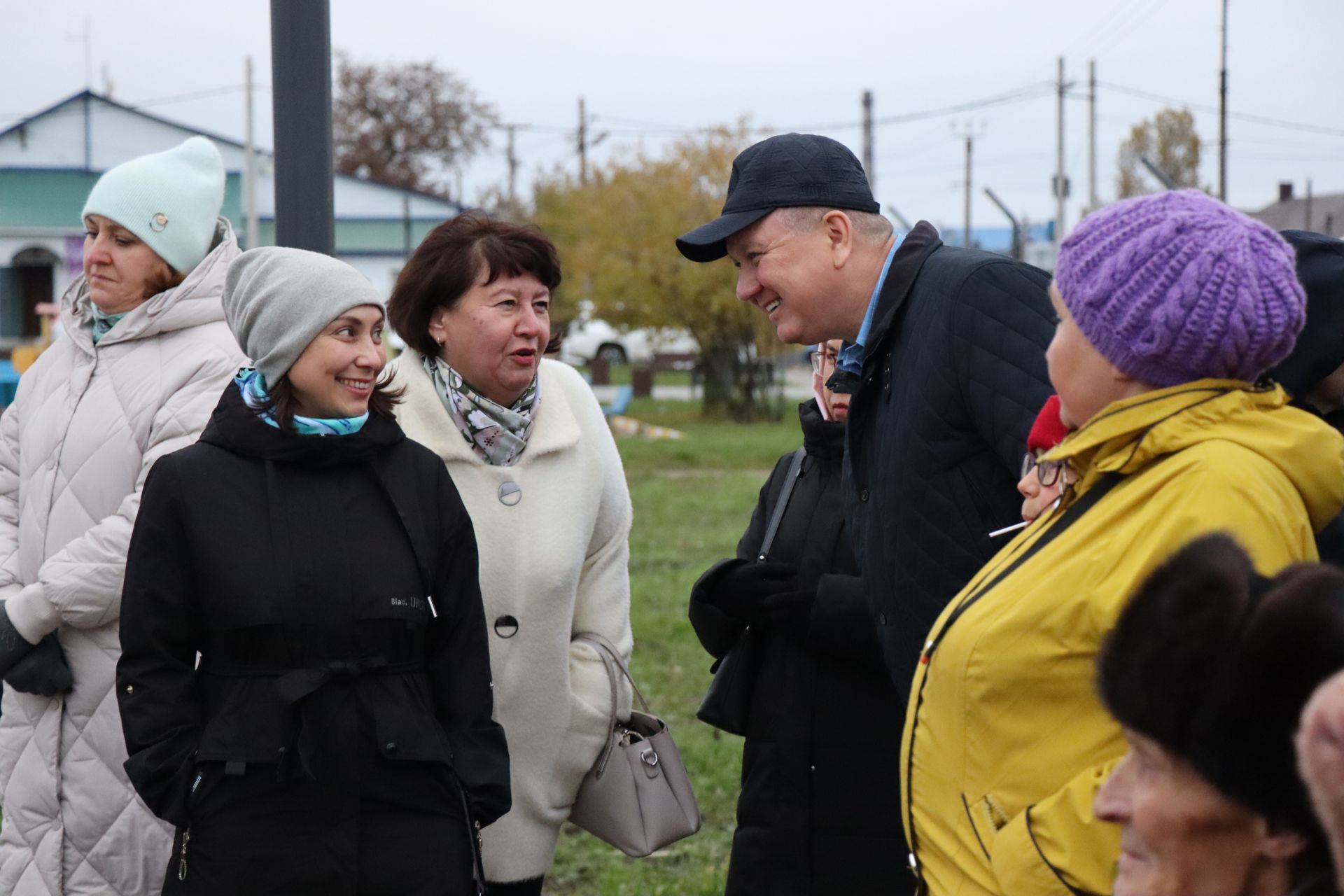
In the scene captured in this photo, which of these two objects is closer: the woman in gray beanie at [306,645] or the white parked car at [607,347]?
the woman in gray beanie at [306,645]

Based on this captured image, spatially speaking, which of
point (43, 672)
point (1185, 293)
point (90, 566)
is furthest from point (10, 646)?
point (1185, 293)

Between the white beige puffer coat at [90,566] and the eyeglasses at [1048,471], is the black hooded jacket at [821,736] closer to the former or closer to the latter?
the eyeglasses at [1048,471]

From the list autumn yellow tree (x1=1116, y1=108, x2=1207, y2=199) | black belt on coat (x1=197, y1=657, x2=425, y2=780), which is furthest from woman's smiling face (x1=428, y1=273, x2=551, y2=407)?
autumn yellow tree (x1=1116, y1=108, x2=1207, y2=199)

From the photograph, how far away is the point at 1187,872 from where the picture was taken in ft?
5.35

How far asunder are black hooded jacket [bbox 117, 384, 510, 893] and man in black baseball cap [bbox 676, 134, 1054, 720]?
0.89m

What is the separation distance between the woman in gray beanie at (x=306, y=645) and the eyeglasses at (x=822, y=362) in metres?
1.09

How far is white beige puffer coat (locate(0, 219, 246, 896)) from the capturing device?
345cm

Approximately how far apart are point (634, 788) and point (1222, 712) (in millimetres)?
2317

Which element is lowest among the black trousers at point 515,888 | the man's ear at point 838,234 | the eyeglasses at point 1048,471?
the black trousers at point 515,888

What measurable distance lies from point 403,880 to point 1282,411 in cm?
188

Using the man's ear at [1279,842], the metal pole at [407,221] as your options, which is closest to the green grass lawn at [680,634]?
the man's ear at [1279,842]

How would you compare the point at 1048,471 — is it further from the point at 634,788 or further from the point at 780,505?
the point at 634,788

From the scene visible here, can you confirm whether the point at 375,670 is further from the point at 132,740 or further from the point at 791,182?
the point at 791,182

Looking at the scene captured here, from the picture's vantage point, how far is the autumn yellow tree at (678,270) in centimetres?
2728
